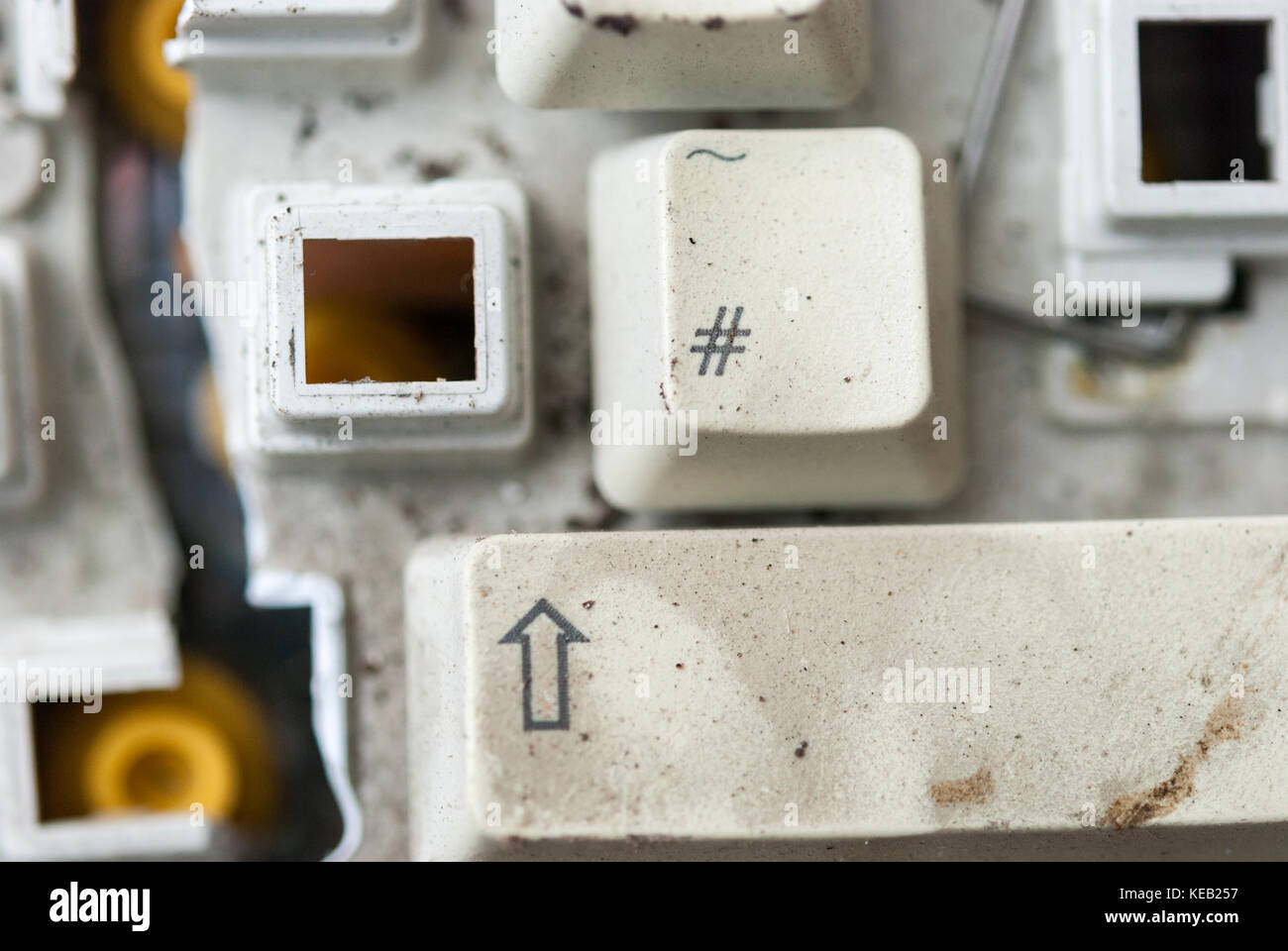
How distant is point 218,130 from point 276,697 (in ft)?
1.37

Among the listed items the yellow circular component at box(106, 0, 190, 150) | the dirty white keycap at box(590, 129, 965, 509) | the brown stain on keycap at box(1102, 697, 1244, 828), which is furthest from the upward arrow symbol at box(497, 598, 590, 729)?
the yellow circular component at box(106, 0, 190, 150)

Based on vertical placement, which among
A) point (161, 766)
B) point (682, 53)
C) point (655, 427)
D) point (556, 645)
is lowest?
point (161, 766)

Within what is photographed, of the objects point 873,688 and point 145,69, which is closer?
point 873,688

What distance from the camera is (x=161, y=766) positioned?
2.84ft

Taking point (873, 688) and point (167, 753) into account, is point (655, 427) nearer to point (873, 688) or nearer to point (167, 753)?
point (873, 688)

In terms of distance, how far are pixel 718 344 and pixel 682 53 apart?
16 centimetres

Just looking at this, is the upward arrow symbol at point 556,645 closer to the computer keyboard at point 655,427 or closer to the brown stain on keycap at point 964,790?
the computer keyboard at point 655,427

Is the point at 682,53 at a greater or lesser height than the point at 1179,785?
greater


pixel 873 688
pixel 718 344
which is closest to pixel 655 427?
pixel 718 344

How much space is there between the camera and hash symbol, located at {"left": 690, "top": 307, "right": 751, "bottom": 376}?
0.63 m

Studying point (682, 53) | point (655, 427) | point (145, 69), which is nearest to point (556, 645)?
point (655, 427)

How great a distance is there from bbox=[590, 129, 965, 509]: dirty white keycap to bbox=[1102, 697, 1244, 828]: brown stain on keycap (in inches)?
8.2

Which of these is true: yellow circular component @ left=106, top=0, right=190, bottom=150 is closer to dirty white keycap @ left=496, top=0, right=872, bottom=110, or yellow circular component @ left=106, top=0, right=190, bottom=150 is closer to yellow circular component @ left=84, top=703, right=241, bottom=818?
dirty white keycap @ left=496, top=0, right=872, bottom=110

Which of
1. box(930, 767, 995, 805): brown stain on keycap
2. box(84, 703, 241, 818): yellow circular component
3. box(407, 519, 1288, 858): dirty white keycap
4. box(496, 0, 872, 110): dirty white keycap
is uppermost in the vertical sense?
box(496, 0, 872, 110): dirty white keycap
